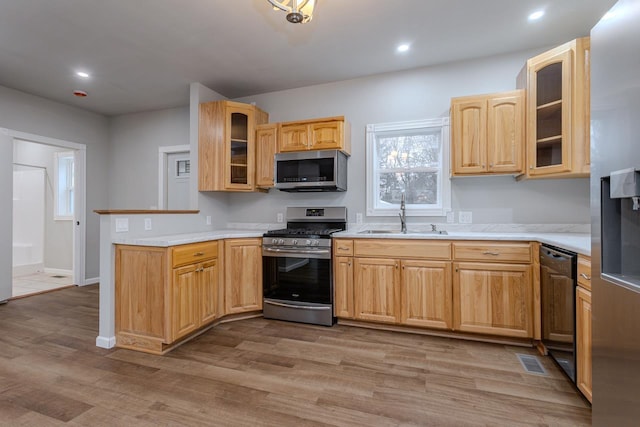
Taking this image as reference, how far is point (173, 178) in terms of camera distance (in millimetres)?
4699

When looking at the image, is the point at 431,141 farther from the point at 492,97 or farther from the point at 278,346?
the point at 278,346

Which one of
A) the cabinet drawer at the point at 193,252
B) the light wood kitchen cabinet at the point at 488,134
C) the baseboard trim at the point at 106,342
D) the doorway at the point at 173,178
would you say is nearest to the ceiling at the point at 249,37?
the light wood kitchen cabinet at the point at 488,134

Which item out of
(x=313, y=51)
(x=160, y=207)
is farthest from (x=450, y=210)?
(x=160, y=207)

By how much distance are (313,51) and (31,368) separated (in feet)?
11.6

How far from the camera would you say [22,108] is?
3973 millimetres

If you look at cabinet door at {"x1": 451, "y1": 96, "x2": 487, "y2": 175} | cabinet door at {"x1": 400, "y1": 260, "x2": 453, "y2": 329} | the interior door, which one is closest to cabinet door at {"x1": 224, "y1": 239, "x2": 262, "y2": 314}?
cabinet door at {"x1": 400, "y1": 260, "x2": 453, "y2": 329}

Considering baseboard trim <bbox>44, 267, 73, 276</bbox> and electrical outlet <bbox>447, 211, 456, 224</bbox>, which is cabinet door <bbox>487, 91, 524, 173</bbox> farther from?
baseboard trim <bbox>44, 267, 73, 276</bbox>

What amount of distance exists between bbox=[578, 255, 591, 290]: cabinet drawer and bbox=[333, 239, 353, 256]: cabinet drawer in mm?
1694

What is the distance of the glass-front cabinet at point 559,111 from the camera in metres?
2.36

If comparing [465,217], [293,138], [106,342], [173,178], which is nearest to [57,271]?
[173,178]

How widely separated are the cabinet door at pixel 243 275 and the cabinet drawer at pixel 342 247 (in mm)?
830

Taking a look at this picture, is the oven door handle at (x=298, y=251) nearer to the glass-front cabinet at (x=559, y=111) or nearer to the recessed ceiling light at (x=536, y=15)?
the glass-front cabinet at (x=559, y=111)

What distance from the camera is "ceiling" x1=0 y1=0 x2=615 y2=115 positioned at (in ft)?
7.77

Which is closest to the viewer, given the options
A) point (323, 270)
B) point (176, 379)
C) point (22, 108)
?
point (176, 379)
